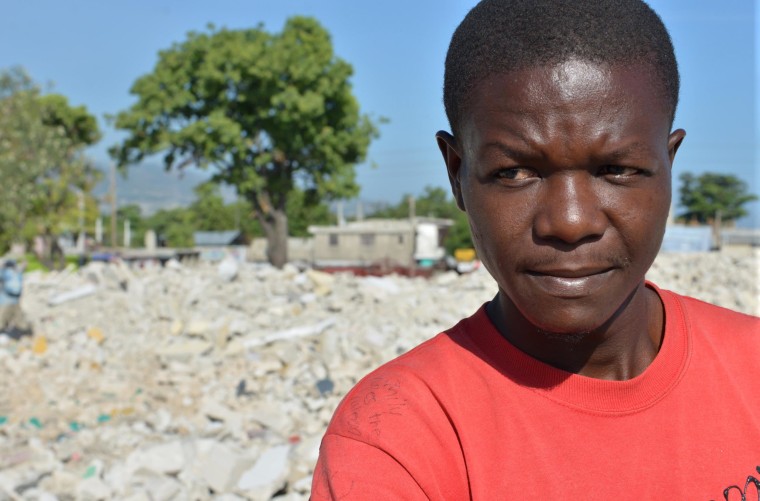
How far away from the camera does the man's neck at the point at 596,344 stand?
120 cm

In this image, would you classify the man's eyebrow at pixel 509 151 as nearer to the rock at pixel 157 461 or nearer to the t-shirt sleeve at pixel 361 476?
the t-shirt sleeve at pixel 361 476

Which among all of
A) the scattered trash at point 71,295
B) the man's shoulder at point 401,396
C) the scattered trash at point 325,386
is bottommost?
the scattered trash at point 325,386

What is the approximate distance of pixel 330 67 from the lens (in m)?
24.6

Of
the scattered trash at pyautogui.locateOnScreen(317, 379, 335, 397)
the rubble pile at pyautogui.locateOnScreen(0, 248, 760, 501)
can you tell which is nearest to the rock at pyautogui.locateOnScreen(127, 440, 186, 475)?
the rubble pile at pyautogui.locateOnScreen(0, 248, 760, 501)

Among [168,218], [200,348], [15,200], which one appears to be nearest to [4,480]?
[200,348]

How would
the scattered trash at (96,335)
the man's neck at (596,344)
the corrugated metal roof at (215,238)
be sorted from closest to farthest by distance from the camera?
the man's neck at (596,344) → the scattered trash at (96,335) → the corrugated metal roof at (215,238)

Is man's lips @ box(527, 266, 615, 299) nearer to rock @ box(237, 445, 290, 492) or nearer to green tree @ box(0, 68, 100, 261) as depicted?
rock @ box(237, 445, 290, 492)

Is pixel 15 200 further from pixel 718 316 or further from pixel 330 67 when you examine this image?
pixel 718 316

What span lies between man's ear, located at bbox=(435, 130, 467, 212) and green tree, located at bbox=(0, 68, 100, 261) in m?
25.9

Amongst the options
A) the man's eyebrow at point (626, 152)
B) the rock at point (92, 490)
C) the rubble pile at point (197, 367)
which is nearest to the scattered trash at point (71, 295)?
the rubble pile at point (197, 367)

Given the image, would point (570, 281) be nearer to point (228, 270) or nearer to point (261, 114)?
point (228, 270)

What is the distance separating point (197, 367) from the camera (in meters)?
8.93

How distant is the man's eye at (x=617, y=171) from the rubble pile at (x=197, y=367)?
4.56 meters

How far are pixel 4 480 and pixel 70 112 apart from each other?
28.1 m
